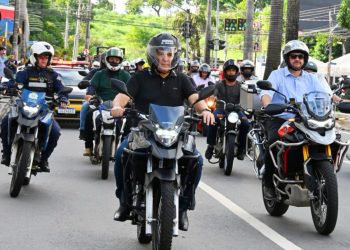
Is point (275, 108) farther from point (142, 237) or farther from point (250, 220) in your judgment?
point (142, 237)

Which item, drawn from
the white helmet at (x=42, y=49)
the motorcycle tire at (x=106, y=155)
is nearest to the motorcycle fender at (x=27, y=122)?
the white helmet at (x=42, y=49)

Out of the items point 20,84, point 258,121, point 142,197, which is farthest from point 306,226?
point 20,84

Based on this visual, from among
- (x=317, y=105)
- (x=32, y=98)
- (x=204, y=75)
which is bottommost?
(x=32, y=98)

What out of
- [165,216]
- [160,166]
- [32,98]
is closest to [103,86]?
[32,98]

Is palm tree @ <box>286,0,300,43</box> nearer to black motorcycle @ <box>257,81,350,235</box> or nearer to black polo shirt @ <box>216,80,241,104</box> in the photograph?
black polo shirt @ <box>216,80,241,104</box>

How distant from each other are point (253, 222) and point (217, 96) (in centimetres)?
563

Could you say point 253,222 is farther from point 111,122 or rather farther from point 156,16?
point 156,16

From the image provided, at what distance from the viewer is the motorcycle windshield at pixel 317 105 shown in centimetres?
777

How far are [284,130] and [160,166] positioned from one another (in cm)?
211

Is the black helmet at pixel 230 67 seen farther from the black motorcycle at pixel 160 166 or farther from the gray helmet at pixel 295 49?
the black motorcycle at pixel 160 166

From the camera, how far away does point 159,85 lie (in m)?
7.17

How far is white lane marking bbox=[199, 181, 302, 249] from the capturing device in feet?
24.9

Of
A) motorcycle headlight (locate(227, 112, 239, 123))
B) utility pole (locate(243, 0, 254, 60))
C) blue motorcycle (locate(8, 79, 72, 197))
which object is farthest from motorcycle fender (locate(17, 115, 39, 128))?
utility pole (locate(243, 0, 254, 60))

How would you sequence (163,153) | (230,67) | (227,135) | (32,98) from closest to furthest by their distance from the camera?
(163,153)
(32,98)
(227,135)
(230,67)
